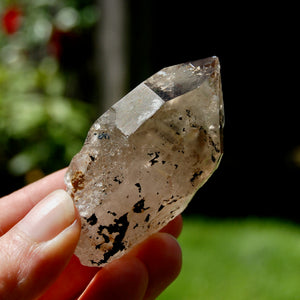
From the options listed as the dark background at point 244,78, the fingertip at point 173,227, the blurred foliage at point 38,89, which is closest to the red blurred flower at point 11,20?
the blurred foliage at point 38,89

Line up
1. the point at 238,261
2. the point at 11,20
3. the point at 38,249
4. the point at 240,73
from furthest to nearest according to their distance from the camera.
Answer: the point at 240,73 < the point at 11,20 < the point at 238,261 < the point at 38,249

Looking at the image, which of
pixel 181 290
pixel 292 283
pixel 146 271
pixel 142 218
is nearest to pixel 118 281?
pixel 146 271

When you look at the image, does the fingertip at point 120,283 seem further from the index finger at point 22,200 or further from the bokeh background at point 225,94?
the bokeh background at point 225,94

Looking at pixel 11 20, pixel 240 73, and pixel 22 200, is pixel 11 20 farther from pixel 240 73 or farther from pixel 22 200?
pixel 22 200

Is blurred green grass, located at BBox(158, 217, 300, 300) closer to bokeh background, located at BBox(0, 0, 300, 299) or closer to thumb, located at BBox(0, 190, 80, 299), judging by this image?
bokeh background, located at BBox(0, 0, 300, 299)

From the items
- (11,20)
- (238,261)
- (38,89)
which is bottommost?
(238,261)

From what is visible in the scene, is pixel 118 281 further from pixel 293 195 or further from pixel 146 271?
pixel 293 195

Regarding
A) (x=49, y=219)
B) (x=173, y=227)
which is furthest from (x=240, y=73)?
(x=49, y=219)

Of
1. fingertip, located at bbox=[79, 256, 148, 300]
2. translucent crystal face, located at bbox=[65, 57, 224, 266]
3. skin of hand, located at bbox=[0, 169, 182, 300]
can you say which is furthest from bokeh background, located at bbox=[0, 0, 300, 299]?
translucent crystal face, located at bbox=[65, 57, 224, 266]
